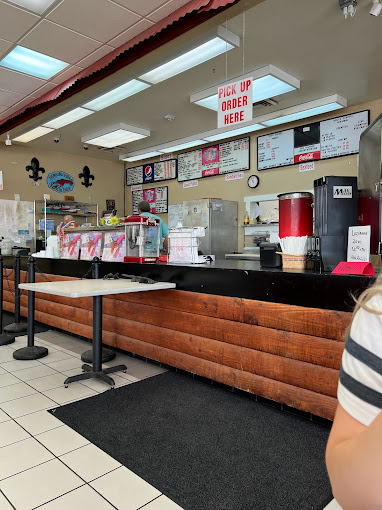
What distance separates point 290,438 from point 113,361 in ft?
6.65

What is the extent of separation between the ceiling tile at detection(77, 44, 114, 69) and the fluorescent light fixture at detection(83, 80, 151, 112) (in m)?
0.41

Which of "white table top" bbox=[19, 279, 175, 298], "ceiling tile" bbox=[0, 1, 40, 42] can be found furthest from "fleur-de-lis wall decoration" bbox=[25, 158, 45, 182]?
"white table top" bbox=[19, 279, 175, 298]

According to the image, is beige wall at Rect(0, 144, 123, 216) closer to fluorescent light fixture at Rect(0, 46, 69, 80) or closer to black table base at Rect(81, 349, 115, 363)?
fluorescent light fixture at Rect(0, 46, 69, 80)

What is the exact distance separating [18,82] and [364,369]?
5.48m

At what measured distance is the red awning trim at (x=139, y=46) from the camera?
3174 millimetres

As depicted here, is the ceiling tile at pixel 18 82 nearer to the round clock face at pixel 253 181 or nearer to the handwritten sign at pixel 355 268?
the round clock face at pixel 253 181

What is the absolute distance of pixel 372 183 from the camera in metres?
2.69

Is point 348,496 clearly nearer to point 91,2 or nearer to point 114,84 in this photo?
point 91,2

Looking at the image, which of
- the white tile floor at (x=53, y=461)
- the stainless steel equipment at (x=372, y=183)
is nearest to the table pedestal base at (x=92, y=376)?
the white tile floor at (x=53, y=461)

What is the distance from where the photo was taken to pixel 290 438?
86.9 inches

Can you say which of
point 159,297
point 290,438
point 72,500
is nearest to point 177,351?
point 159,297

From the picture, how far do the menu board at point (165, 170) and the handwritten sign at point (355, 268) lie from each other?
621 cm

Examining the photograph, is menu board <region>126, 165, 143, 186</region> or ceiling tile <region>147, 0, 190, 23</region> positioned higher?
ceiling tile <region>147, 0, 190, 23</region>

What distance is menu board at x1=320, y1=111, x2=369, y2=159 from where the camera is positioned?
211 inches
